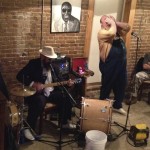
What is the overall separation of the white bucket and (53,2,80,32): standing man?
1782 millimetres

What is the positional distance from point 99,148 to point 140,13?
2821 mm

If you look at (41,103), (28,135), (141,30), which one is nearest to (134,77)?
(141,30)

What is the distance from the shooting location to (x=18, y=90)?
3332 mm

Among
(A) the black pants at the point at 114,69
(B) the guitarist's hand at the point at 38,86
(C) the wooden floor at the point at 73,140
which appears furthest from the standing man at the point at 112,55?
(B) the guitarist's hand at the point at 38,86

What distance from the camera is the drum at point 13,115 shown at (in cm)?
316

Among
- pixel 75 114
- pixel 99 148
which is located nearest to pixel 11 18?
pixel 75 114

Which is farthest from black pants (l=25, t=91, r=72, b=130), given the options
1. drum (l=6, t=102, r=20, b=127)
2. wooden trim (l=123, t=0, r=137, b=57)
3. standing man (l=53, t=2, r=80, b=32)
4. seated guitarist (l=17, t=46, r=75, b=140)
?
wooden trim (l=123, t=0, r=137, b=57)

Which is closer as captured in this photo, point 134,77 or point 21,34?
point 21,34

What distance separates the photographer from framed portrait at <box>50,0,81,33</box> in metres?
4.33

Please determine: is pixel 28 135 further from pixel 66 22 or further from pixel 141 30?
pixel 141 30

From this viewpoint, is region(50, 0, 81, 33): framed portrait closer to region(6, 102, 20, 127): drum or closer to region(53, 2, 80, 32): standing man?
region(53, 2, 80, 32): standing man

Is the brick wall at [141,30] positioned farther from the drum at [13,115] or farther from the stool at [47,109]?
the drum at [13,115]

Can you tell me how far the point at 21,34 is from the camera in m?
4.17

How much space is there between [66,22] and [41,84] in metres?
1.30
